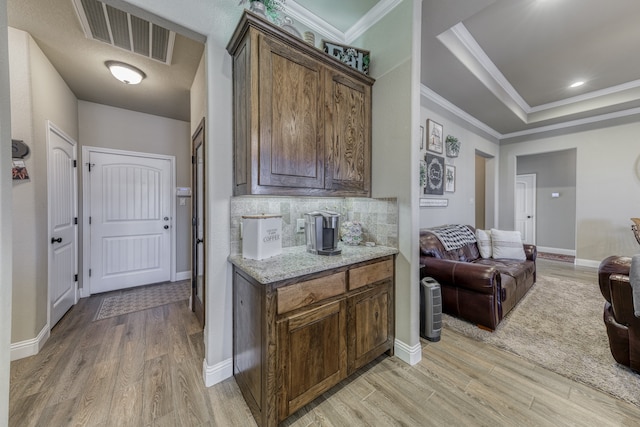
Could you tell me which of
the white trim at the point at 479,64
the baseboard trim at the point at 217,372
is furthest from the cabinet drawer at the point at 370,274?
the white trim at the point at 479,64

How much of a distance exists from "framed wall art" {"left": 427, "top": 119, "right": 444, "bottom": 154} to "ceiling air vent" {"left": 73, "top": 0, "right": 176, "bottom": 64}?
337 cm

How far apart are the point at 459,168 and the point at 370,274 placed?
3.57 meters

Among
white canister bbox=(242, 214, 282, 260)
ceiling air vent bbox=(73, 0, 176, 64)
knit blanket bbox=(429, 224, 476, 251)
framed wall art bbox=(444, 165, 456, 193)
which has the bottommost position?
knit blanket bbox=(429, 224, 476, 251)

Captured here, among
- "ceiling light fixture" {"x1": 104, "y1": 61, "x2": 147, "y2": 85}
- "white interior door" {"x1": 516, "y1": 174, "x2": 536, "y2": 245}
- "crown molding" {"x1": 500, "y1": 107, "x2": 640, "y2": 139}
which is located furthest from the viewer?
"white interior door" {"x1": 516, "y1": 174, "x2": 536, "y2": 245}

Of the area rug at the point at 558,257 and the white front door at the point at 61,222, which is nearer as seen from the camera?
the white front door at the point at 61,222

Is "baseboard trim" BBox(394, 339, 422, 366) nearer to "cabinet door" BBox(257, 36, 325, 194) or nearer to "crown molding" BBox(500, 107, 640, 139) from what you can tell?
"cabinet door" BBox(257, 36, 325, 194)

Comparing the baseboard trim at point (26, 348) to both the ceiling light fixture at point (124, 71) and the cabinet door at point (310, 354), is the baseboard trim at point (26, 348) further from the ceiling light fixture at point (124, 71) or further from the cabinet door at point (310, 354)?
the ceiling light fixture at point (124, 71)

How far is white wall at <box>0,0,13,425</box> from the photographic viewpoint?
857 mm

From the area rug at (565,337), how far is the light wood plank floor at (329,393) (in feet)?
0.42

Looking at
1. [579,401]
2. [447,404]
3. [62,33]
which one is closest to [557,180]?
[579,401]

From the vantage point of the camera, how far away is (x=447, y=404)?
1497mm

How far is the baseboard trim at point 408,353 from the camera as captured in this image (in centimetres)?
187

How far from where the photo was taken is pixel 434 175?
3.69 metres

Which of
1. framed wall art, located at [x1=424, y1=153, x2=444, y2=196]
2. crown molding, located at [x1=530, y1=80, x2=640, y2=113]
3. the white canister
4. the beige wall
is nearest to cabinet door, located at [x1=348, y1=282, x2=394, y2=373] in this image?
the white canister
